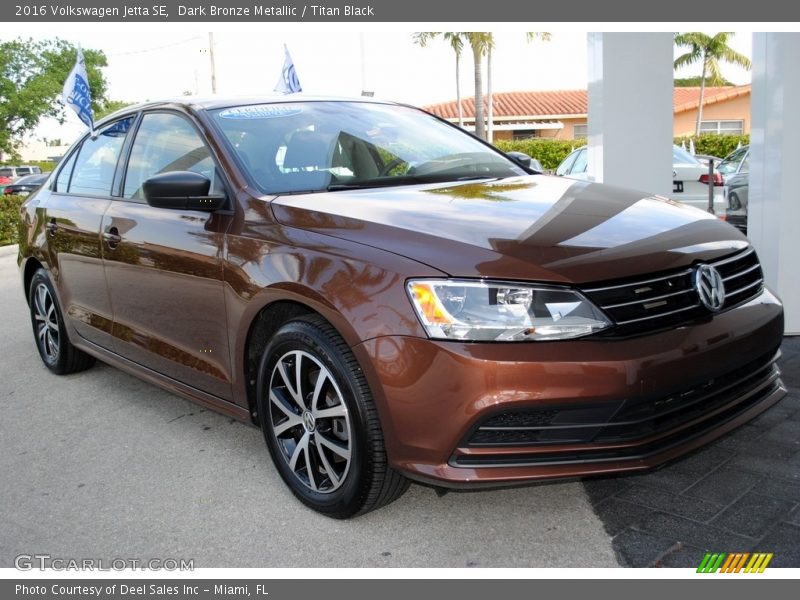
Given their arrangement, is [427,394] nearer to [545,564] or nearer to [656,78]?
[545,564]

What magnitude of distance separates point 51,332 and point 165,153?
2.08 metres

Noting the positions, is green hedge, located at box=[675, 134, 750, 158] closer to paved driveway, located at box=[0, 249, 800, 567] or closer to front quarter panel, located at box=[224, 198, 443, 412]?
paved driveway, located at box=[0, 249, 800, 567]

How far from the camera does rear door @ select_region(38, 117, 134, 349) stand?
447cm

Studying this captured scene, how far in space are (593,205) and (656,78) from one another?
3.34 metres

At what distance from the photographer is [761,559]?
2.64 meters

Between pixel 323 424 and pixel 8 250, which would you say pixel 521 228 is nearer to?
pixel 323 424

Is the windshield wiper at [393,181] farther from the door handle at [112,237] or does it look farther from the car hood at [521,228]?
the door handle at [112,237]

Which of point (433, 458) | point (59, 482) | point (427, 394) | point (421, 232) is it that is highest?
point (421, 232)

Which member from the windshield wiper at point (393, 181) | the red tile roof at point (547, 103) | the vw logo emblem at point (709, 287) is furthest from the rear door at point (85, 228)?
the red tile roof at point (547, 103)

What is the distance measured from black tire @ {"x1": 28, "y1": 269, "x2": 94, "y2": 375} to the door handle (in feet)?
3.67

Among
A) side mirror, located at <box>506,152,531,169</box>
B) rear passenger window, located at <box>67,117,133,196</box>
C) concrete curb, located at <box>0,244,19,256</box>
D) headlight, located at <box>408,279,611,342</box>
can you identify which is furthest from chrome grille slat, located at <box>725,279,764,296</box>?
concrete curb, located at <box>0,244,19,256</box>

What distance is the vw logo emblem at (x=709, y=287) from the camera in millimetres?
2787

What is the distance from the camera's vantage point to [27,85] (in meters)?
47.2
